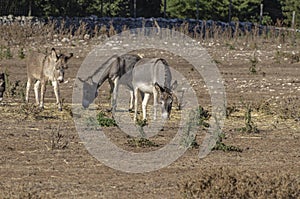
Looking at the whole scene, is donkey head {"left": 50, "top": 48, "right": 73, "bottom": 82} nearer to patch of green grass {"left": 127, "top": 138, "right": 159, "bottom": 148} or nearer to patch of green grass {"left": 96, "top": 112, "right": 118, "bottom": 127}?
patch of green grass {"left": 96, "top": 112, "right": 118, "bottom": 127}

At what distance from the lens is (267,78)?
2506cm

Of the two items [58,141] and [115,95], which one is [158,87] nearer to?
[115,95]

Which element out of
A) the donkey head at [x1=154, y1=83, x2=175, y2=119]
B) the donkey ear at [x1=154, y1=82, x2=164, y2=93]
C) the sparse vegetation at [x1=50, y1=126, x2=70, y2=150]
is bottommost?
the sparse vegetation at [x1=50, y1=126, x2=70, y2=150]

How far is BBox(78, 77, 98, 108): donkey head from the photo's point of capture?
17.8m

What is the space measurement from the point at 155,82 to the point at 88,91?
2.05 metres

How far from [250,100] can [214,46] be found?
40.5 feet

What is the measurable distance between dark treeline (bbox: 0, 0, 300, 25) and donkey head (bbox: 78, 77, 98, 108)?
24.8 metres

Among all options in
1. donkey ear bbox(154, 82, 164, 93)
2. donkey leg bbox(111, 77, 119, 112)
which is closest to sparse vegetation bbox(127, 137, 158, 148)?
donkey ear bbox(154, 82, 164, 93)

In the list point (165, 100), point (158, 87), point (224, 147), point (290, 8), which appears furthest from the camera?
point (290, 8)

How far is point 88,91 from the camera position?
18.0 m

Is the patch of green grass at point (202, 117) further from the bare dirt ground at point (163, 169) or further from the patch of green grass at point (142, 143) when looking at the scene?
the patch of green grass at point (142, 143)

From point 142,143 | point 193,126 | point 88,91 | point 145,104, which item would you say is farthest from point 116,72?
point 142,143

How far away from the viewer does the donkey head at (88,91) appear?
17.8 meters

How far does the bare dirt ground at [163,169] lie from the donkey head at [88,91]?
409 mm
